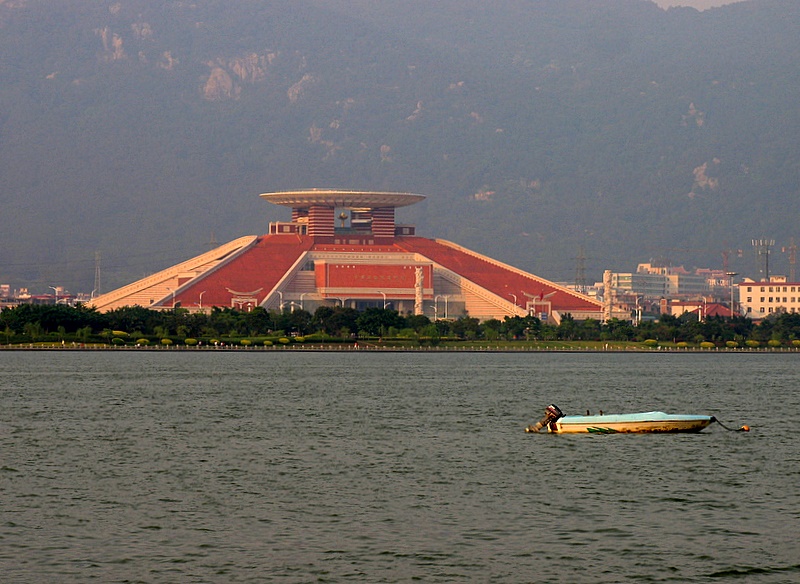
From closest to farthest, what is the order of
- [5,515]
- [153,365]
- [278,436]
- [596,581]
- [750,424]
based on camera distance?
[596,581] → [5,515] → [278,436] → [750,424] → [153,365]

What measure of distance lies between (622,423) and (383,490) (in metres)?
17.2

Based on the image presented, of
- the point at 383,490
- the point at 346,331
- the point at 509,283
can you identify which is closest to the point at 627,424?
the point at 383,490

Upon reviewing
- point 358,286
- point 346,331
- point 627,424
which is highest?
point 358,286

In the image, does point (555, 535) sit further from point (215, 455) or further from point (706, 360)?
point (706, 360)

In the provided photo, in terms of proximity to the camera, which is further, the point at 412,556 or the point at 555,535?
the point at 555,535

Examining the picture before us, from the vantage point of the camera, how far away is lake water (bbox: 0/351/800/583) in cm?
3028

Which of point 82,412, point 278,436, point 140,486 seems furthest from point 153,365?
point 140,486

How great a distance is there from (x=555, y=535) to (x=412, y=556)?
3.96 metres

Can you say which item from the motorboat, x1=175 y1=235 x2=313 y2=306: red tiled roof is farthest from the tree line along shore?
the motorboat

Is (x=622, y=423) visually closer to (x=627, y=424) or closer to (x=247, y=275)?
(x=627, y=424)

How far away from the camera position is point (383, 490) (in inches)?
1575

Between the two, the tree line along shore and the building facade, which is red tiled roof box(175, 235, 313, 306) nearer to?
the building facade

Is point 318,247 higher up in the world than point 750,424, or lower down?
higher up

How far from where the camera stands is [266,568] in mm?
29734
